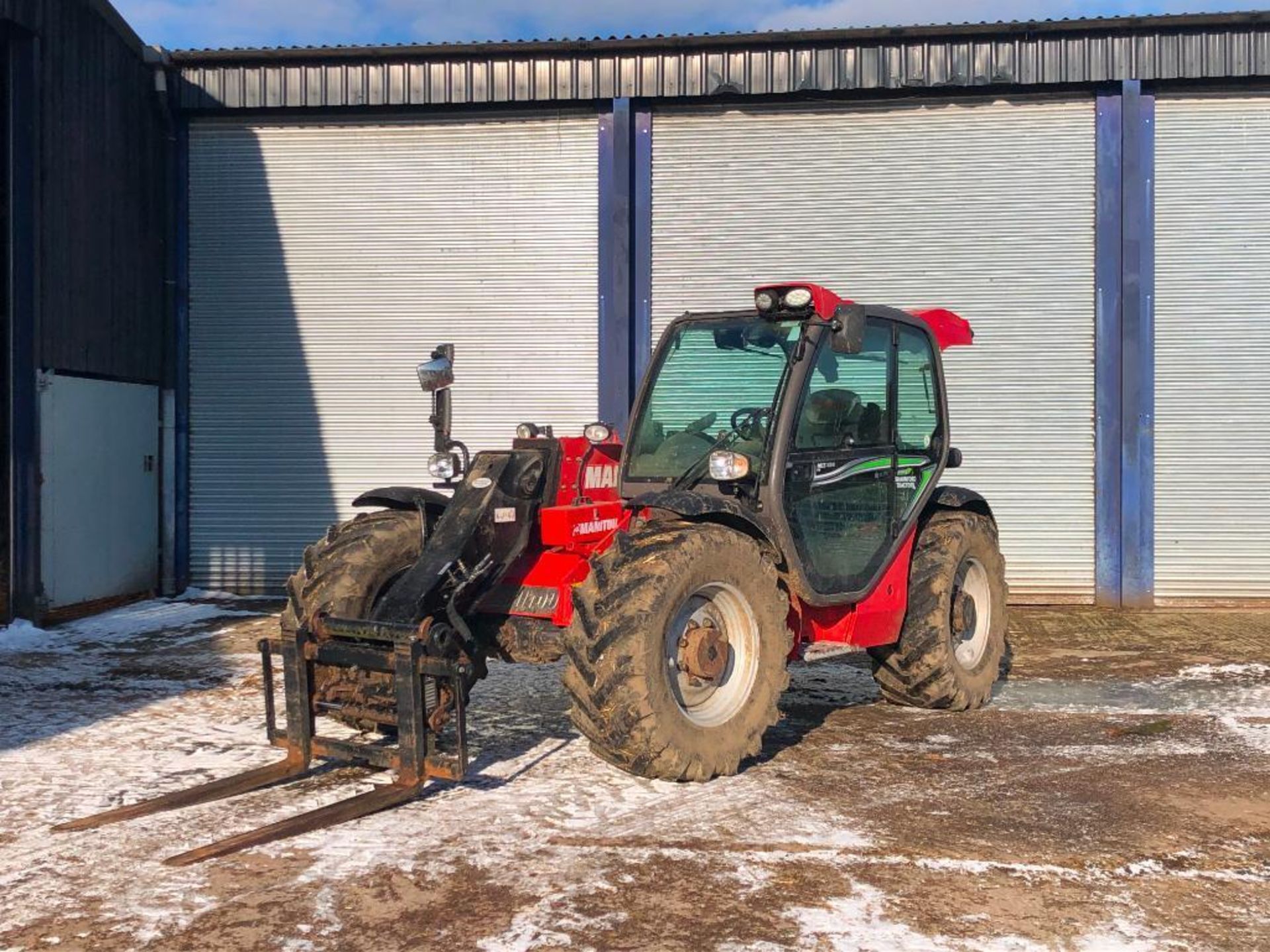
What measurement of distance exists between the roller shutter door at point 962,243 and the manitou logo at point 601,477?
6.04 meters

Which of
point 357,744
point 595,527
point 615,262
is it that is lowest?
point 357,744

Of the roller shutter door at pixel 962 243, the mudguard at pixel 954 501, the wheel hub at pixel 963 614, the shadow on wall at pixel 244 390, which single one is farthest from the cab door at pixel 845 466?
the shadow on wall at pixel 244 390

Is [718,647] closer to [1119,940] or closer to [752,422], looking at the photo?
[752,422]

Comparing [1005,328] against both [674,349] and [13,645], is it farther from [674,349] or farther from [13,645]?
[13,645]

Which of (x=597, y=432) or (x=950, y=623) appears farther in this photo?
(x=950, y=623)

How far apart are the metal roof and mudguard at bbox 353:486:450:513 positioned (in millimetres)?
7573

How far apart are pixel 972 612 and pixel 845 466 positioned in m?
1.77

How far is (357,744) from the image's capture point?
16.8 ft

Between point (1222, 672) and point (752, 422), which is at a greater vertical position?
point (752, 422)

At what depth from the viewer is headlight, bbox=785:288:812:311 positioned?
233 inches

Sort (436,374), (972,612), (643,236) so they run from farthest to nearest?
1. (643,236)
2. (972,612)
3. (436,374)

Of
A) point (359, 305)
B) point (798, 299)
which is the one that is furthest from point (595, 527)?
point (359, 305)

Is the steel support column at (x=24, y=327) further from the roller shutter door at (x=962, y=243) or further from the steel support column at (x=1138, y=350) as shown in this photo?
the steel support column at (x=1138, y=350)

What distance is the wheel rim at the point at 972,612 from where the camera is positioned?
730 cm
